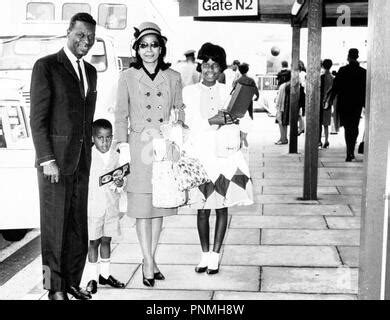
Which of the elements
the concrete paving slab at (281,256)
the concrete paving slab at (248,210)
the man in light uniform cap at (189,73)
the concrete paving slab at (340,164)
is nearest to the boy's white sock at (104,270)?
the concrete paving slab at (281,256)

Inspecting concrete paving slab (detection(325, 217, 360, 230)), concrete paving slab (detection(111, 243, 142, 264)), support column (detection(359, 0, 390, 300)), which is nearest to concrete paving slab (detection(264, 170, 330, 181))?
concrete paving slab (detection(325, 217, 360, 230))

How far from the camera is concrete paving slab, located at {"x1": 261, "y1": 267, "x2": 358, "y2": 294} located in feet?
14.6

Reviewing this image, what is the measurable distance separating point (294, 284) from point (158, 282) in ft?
3.41

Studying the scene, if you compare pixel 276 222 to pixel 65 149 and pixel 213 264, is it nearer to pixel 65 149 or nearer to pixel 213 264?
pixel 213 264

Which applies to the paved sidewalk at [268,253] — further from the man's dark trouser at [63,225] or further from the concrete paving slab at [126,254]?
the man's dark trouser at [63,225]

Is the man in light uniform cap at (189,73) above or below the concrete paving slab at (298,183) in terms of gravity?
above

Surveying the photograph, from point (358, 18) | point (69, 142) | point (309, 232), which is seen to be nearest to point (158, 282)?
point (69, 142)

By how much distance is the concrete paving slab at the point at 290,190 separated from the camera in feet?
26.7

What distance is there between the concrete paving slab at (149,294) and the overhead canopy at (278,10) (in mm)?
4760

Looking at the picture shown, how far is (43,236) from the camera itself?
4.12 metres

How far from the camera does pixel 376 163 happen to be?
110 inches

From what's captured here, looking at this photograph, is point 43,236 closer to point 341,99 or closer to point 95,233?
point 95,233

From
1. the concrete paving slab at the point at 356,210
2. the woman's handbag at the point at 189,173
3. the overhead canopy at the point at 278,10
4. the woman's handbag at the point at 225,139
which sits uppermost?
the overhead canopy at the point at 278,10

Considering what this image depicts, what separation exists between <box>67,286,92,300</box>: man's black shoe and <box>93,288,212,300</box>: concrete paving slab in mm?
70
